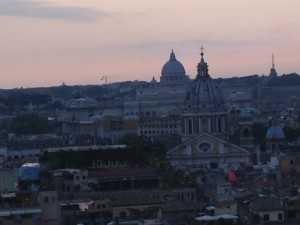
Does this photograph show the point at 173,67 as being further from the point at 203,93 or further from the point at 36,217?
the point at 36,217

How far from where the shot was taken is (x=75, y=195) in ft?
130

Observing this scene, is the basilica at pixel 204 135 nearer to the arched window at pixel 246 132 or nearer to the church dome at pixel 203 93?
the church dome at pixel 203 93

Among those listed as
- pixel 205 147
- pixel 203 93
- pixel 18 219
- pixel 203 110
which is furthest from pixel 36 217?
pixel 203 93

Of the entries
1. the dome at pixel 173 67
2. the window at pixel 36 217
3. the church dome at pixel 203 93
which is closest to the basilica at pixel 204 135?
the church dome at pixel 203 93

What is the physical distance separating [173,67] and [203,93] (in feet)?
175

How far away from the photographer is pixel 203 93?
62000mm

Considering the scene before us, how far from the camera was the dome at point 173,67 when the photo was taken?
115m

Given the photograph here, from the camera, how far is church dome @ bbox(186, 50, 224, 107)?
202ft

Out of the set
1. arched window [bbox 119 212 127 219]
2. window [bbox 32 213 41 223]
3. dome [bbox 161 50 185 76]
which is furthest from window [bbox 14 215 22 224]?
dome [bbox 161 50 185 76]

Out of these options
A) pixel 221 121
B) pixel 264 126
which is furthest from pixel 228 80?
pixel 221 121

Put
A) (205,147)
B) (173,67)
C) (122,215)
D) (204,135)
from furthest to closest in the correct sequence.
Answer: (173,67), (204,135), (205,147), (122,215)

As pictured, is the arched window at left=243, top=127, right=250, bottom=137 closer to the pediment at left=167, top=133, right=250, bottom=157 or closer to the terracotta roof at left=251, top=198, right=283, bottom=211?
the pediment at left=167, top=133, right=250, bottom=157

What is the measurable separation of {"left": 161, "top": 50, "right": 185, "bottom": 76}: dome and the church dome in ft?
170

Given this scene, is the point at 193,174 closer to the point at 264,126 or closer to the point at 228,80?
the point at 264,126
